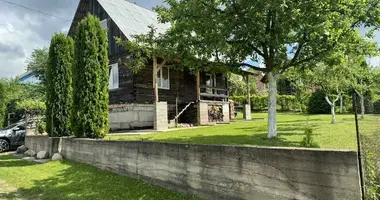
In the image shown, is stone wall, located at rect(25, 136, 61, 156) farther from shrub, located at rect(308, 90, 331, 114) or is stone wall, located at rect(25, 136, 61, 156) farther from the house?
shrub, located at rect(308, 90, 331, 114)

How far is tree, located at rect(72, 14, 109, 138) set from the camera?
9.61m

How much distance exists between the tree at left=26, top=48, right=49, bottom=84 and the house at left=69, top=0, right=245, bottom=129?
13.4 metres

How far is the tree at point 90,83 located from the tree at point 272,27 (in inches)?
130

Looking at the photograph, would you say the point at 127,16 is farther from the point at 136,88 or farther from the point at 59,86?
the point at 59,86

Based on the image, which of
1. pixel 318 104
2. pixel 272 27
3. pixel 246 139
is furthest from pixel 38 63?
pixel 318 104

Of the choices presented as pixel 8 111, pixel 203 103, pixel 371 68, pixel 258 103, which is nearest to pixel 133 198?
pixel 203 103

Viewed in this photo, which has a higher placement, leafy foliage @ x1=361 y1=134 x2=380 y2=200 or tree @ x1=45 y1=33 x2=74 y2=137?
tree @ x1=45 y1=33 x2=74 y2=137

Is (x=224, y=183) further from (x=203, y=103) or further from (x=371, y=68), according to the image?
(x=371, y=68)

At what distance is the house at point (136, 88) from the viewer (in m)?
15.4

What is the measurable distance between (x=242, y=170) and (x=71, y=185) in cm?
447

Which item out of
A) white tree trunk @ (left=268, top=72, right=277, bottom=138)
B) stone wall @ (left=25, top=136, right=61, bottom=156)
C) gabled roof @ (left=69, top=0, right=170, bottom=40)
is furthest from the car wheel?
white tree trunk @ (left=268, top=72, right=277, bottom=138)

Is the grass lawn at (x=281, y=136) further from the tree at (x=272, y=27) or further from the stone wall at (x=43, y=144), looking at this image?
the stone wall at (x=43, y=144)

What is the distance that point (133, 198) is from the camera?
5.49 m

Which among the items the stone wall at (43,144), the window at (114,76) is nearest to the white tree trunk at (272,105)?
the stone wall at (43,144)
